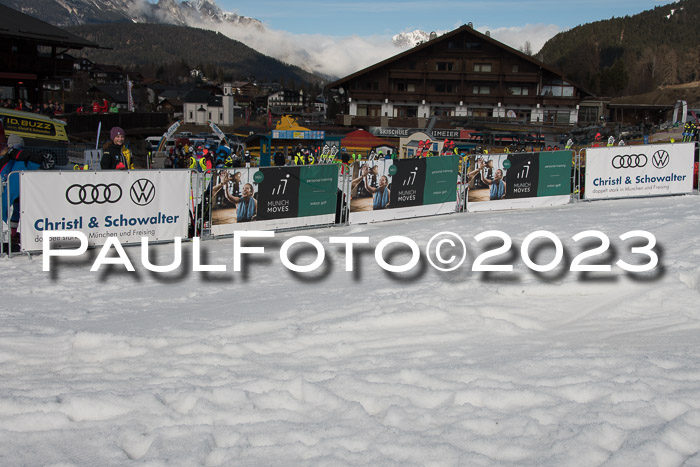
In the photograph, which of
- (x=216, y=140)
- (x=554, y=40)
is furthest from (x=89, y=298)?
(x=554, y=40)

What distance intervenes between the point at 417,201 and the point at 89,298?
8.91 meters

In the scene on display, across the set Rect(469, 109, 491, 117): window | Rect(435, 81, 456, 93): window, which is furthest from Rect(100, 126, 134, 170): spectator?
Rect(435, 81, 456, 93): window

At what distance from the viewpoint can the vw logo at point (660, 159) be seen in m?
18.3

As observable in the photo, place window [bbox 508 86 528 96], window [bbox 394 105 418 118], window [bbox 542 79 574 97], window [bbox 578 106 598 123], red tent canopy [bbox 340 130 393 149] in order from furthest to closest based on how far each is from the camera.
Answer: window [bbox 578 106 598 123] < window [bbox 394 105 418 118] < window [bbox 508 86 528 96] < window [bbox 542 79 574 97] < red tent canopy [bbox 340 130 393 149]

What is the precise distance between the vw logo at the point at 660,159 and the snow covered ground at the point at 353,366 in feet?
28.0

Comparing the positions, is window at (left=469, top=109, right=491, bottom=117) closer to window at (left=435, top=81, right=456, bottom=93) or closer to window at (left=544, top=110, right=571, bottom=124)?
window at (left=435, top=81, right=456, bottom=93)

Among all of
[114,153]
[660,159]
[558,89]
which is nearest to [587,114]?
[558,89]

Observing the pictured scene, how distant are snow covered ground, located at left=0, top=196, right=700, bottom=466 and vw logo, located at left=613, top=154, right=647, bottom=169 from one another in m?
8.09

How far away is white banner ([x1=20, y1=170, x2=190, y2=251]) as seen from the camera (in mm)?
11117

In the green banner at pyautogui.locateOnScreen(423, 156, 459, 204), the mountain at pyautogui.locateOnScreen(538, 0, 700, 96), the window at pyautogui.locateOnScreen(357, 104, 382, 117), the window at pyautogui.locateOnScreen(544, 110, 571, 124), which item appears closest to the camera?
the green banner at pyautogui.locateOnScreen(423, 156, 459, 204)

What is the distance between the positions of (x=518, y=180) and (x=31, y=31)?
96.6 feet

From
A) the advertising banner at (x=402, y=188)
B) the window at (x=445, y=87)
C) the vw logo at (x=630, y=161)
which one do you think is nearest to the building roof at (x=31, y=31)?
the advertising banner at (x=402, y=188)

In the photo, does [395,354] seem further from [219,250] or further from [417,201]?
[417,201]

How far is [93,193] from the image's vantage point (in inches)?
455
